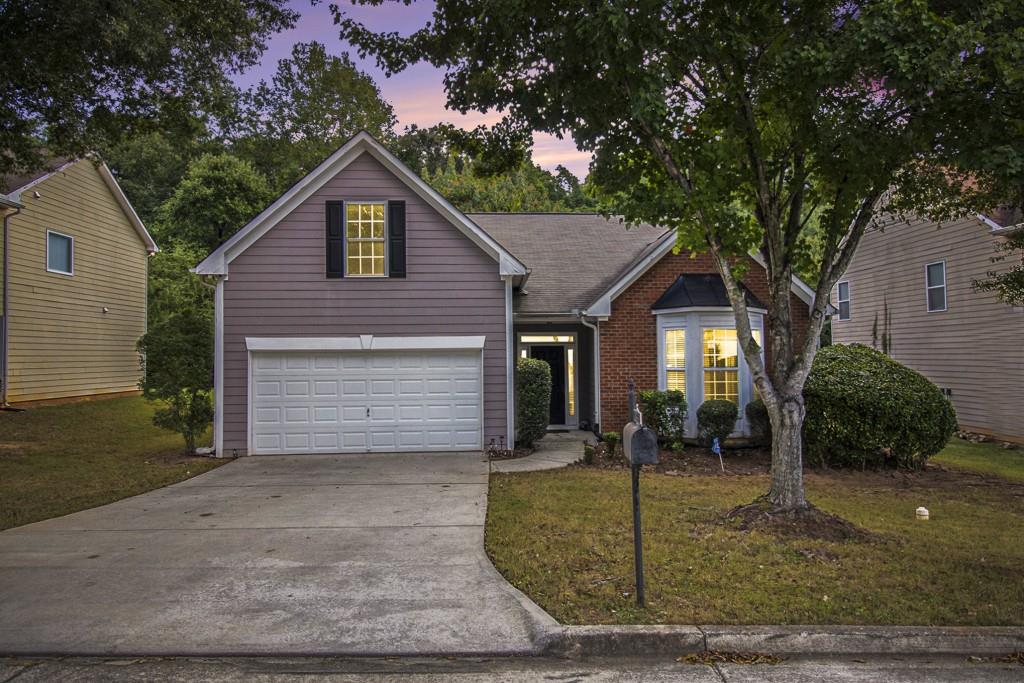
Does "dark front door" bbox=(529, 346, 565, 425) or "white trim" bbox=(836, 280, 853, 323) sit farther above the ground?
"white trim" bbox=(836, 280, 853, 323)

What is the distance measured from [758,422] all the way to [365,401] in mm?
7637

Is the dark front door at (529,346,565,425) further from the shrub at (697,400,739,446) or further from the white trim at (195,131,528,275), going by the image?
the shrub at (697,400,739,446)

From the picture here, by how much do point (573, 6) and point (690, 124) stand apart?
1887mm

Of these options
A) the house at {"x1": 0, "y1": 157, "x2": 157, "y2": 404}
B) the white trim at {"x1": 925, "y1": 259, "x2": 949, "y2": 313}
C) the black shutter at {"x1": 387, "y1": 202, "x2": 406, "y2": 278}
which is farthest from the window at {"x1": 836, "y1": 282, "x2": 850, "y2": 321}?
the house at {"x1": 0, "y1": 157, "x2": 157, "y2": 404}

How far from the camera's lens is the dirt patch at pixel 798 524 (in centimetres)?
662

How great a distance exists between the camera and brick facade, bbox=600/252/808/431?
13648mm

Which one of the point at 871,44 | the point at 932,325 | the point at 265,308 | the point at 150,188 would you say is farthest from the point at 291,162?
the point at 871,44

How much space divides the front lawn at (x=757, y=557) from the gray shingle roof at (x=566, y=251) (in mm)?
6146

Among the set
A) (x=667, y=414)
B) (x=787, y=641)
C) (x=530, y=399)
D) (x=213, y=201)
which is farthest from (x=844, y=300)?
(x=213, y=201)

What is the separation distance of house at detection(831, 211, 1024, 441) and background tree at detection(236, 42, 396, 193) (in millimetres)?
28145

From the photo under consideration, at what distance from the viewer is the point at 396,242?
508 inches

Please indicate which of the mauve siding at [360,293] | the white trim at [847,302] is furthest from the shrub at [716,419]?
the white trim at [847,302]

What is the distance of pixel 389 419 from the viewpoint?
12922 millimetres

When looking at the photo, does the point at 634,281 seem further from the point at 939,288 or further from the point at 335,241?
the point at 939,288
